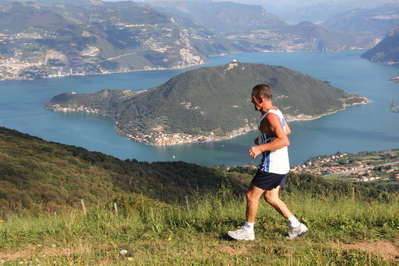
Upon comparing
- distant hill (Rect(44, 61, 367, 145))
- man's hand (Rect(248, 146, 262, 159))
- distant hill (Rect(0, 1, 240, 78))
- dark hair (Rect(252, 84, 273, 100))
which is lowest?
distant hill (Rect(44, 61, 367, 145))

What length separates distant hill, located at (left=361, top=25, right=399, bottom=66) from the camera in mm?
158675

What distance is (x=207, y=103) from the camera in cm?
8519

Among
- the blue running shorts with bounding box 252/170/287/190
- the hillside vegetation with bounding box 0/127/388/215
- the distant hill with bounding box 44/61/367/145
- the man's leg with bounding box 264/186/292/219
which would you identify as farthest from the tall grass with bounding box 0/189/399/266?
the distant hill with bounding box 44/61/367/145

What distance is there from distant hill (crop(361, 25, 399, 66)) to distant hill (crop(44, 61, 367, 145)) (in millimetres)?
79250

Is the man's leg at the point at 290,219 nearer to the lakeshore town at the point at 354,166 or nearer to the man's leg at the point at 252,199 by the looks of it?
the man's leg at the point at 252,199

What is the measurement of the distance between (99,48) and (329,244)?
177 m

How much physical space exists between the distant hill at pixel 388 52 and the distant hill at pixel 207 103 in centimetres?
7925

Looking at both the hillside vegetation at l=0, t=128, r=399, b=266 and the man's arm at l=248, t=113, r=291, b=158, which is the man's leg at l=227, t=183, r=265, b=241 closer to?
the hillside vegetation at l=0, t=128, r=399, b=266

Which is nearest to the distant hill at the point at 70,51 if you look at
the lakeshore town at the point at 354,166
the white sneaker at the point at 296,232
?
the lakeshore town at the point at 354,166

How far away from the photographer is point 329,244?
3.06 m

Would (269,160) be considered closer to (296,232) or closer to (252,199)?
(252,199)

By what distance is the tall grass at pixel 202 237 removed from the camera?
2893 mm

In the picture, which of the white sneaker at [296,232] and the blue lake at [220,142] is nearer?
the white sneaker at [296,232]

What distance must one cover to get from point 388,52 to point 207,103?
115962mm
